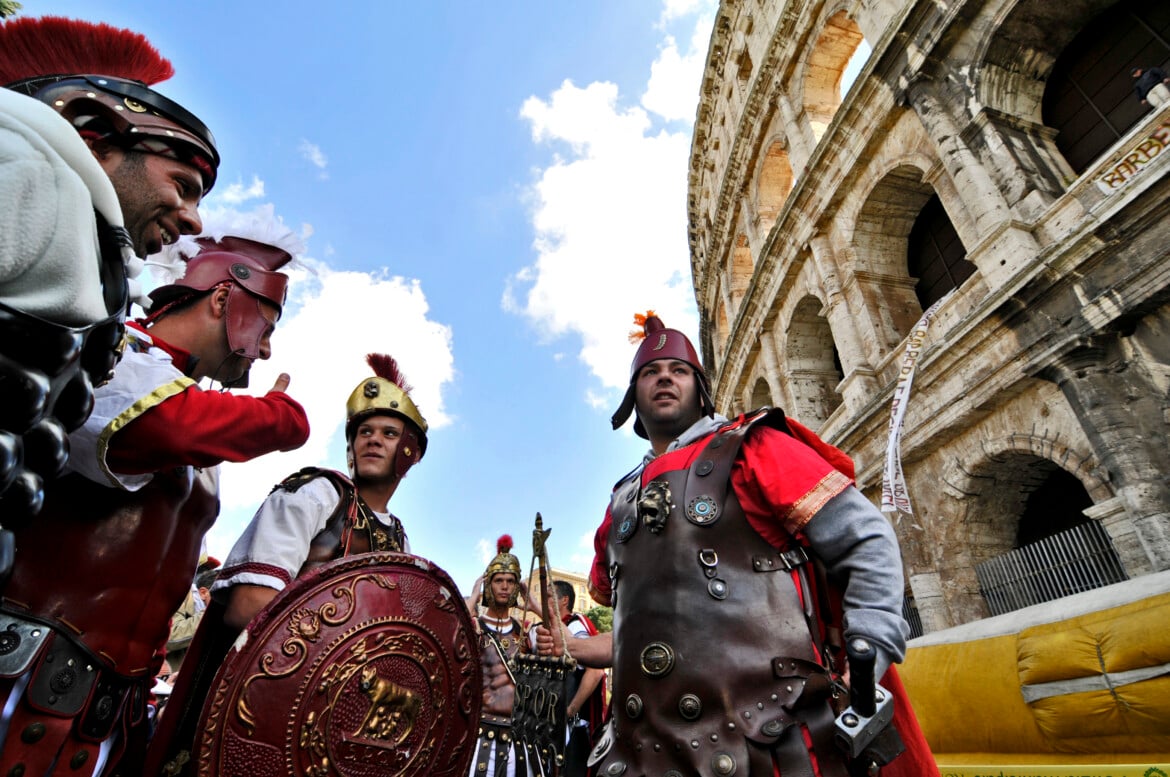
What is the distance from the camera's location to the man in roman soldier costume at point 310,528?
194 cm

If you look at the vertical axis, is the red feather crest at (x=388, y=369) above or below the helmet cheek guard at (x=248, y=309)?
above

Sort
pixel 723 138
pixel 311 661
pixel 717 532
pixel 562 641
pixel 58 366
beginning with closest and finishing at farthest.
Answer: pixel 58 366
pixel 311 661
pixel 717 532
pixel 562 641
pixel 723 138

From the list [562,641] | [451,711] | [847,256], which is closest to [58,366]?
[451,711]

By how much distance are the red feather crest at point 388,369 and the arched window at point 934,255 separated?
9.62 m

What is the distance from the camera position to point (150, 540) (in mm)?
1658

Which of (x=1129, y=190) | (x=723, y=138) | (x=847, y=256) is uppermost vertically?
(x=723, y=138)

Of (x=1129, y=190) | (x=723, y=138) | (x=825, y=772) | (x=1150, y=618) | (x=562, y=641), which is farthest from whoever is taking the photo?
(x=723, y=138)

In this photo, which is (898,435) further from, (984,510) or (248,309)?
(248,309)

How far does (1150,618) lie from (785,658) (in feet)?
10.2

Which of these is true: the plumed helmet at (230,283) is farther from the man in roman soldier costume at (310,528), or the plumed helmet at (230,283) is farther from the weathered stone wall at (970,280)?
the weathered stone wall at (970,280)

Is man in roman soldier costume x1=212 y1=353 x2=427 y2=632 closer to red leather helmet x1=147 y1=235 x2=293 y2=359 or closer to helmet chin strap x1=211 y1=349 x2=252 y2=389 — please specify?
helmet chin strap x1=211 y1=349 x2=252 y2=389

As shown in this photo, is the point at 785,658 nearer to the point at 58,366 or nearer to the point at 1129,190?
the point at 58,366

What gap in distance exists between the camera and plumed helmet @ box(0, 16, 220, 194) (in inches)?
62.7

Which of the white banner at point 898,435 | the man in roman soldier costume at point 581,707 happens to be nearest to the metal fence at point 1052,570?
the white banner at point 898,435
